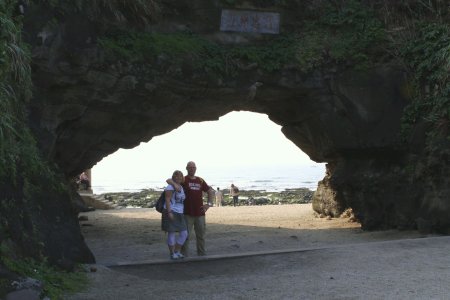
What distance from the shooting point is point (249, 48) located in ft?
40.5

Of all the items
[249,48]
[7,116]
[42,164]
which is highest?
[249,48]

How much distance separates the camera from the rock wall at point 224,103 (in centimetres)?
1023

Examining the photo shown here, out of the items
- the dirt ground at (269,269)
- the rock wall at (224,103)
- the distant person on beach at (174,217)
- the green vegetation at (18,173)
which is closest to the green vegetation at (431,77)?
the rock wall at (224,103)

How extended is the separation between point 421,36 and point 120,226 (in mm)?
10279

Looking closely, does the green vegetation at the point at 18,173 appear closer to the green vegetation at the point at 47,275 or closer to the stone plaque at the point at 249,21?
the green vegetation at the point at 47,275

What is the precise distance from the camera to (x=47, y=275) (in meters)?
6.24

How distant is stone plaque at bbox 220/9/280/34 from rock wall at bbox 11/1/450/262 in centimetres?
13

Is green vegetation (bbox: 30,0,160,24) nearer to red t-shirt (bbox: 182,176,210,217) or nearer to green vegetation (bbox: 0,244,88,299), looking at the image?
red t-shirt (bbox: 182,176,210,217)

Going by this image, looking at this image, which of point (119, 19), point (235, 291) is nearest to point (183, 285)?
point (235, 291)

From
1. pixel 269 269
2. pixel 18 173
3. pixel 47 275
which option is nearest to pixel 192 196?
pixel 269 269

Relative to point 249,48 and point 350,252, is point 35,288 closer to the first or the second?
point 350,252

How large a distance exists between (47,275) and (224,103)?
7217 millimetres

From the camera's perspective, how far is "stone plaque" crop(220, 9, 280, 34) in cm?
1239

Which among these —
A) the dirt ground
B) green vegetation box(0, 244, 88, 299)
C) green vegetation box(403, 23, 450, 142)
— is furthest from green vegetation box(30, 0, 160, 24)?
green vegetation box(403, 23, 450, 142)
